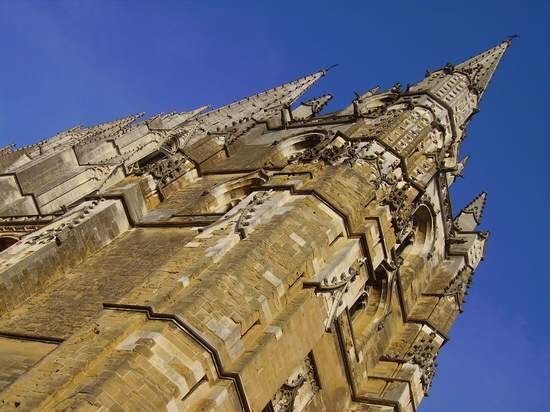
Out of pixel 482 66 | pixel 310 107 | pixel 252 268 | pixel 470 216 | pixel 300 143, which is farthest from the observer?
pixel 310 107

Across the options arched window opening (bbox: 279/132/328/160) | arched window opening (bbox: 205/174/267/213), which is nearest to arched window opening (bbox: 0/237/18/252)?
arched window opening (bbox: 205/174/267/213)

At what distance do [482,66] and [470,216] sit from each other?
20.8 feet

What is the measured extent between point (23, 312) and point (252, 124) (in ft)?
48.7

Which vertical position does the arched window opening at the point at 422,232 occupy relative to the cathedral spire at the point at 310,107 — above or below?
below

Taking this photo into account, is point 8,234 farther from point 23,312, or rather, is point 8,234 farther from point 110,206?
point 23,312

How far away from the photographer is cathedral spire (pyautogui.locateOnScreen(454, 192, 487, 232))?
79.1 feet

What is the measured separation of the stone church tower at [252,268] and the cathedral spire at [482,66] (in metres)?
0.13

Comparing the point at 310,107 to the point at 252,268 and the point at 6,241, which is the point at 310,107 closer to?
the point at 6,241

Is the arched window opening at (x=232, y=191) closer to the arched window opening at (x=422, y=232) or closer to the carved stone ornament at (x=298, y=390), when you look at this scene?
the arched window opening at (x=422, y=232)

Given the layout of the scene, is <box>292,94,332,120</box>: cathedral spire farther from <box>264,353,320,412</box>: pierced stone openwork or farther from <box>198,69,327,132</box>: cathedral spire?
<box>264,353,320,412</box>: pierced stone openwork

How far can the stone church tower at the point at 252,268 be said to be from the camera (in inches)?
397

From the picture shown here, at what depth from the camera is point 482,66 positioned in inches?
1064

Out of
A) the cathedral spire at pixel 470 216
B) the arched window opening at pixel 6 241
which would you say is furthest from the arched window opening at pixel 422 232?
the arched window opening at pixel 6 241

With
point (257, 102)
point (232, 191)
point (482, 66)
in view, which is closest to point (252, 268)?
point (232, 191)
